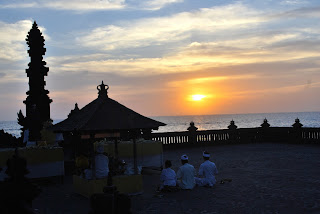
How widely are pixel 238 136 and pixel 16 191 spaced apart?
2747cm

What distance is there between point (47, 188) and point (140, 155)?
14.7 feet

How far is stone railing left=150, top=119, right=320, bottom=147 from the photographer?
27219 millimetres

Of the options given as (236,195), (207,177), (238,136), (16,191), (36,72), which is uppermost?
(36,72)

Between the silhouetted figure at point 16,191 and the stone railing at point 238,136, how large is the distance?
74.2ft

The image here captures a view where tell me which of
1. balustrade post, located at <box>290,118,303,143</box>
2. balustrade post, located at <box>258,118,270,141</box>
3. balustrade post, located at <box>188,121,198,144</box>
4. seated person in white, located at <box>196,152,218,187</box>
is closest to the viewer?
seated person in white, located at <box>196,152,218,187</box>

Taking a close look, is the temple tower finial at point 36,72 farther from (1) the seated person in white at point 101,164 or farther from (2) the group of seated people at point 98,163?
(1) the seated person in white at point 101,164

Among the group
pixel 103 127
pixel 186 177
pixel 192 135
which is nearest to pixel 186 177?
pixel 186 177

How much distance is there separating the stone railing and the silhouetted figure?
22604 mm

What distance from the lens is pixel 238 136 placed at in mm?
29844

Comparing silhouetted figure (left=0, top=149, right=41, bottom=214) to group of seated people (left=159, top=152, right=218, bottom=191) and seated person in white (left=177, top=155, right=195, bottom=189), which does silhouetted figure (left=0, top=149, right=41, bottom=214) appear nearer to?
group of seated people (left=159, top=152, right=218, bottom=191)

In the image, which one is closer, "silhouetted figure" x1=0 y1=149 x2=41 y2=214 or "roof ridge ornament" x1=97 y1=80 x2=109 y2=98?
"silhouetted figure" x1=0 y1=149 x2=41 y2=214

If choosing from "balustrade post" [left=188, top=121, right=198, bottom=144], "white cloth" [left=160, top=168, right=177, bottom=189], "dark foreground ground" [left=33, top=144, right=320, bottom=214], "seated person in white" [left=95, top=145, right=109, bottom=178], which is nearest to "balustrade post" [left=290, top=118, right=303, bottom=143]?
"balustrade post" [left=188, top=121, right=198, bottom=144]

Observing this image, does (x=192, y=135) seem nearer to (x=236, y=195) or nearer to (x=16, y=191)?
(x=236, y=195)

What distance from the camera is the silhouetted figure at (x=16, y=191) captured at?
3359 millimetres
